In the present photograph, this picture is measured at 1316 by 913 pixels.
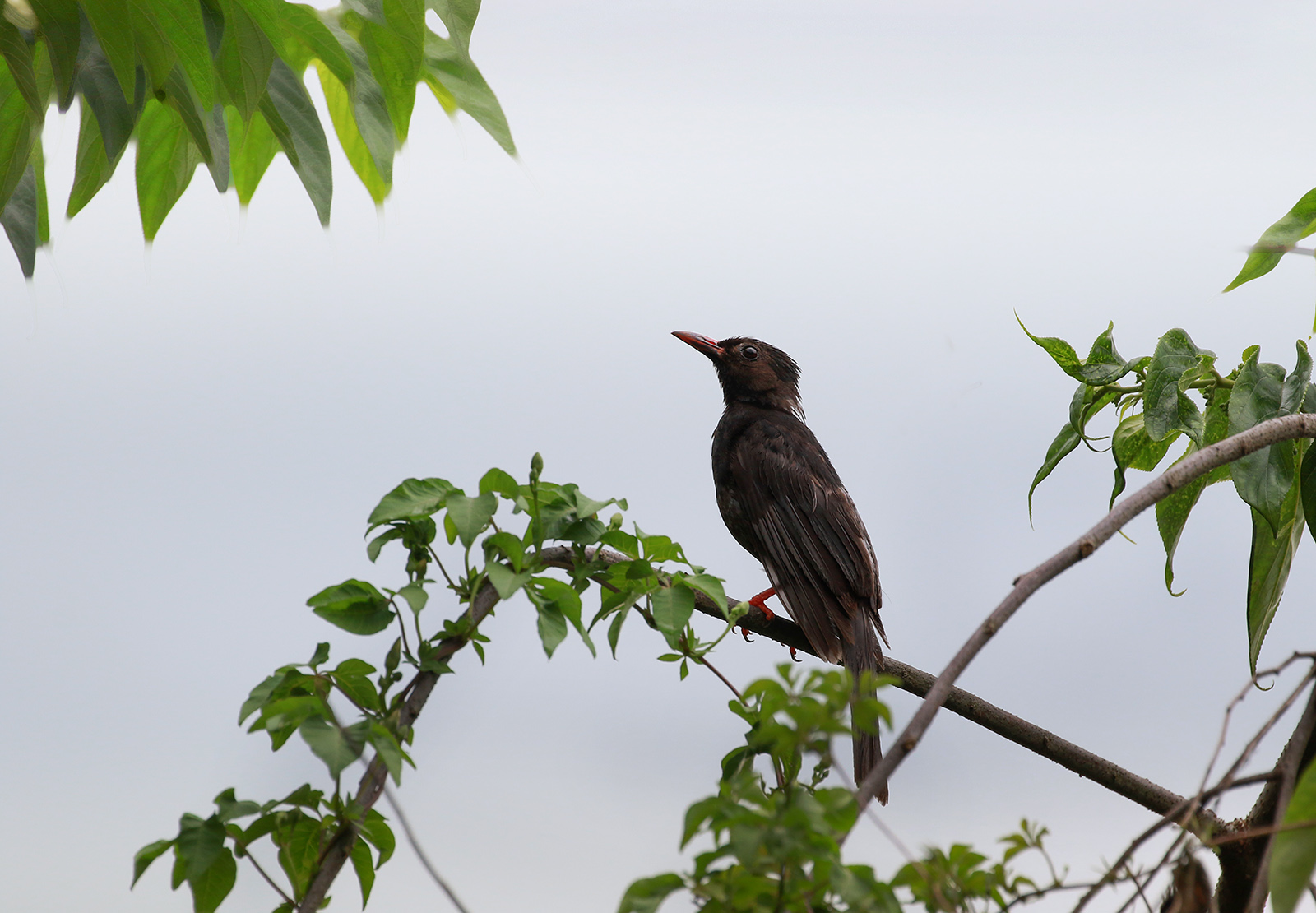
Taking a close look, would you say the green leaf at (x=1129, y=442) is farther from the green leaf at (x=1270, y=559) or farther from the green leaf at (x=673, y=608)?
the green leaf at (x=673, y=608)

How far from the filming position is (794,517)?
375 cm

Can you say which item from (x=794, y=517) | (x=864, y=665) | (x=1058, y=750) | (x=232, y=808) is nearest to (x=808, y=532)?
(x=794, y=517)

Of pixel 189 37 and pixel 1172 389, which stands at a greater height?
pixel 189 37

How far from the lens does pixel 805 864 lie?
98 centimetres

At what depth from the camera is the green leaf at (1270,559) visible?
2104 millimetres

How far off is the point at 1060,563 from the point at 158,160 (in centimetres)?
263

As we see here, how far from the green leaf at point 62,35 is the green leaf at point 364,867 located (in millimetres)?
1573

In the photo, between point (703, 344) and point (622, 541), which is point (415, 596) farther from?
point (703, 344)

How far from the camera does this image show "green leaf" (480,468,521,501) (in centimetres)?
139

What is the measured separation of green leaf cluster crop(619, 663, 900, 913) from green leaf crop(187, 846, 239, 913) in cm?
61

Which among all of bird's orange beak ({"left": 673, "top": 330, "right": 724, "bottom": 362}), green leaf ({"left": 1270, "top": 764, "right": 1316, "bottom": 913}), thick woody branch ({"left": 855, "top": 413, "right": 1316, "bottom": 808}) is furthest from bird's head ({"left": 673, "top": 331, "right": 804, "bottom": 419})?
green leaf ({"left": 1270, "top": 764, "right": 1316, "bottom": 913})

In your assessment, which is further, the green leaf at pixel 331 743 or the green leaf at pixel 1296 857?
the green leaf at pixel 331 743

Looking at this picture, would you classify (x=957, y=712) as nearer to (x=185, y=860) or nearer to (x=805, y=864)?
(x=805, y=864)

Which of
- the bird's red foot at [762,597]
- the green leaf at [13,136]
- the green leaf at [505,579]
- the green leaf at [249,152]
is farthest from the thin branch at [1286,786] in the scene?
the green leaf at [249,152]
